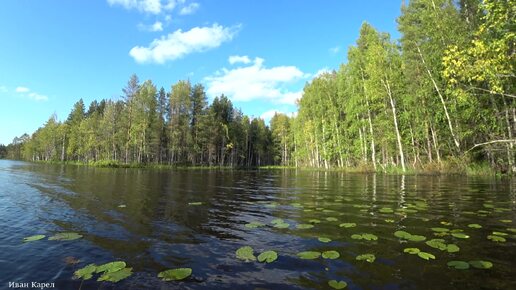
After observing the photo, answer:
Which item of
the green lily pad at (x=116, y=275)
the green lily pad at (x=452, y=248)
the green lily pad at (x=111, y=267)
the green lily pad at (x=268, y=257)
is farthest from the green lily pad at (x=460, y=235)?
the green lily pad at (x=111, y=267)

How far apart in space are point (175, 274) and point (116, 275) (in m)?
1.00

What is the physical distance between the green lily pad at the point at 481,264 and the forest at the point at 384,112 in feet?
35.9

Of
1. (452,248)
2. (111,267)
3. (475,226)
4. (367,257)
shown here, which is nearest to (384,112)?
(475,226)

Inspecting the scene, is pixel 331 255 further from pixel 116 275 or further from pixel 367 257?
pixel 116 275

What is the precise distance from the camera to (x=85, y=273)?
5363mm

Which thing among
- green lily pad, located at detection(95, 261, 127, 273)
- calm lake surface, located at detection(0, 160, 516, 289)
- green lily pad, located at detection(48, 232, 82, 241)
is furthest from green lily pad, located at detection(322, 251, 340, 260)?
green lily pad, located at detection(48, 232, 82, 241)

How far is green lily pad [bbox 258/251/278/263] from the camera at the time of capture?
19.7 feet

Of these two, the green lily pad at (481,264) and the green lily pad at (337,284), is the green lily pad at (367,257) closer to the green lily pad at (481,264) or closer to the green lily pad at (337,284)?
the green lily pad at (337,284)

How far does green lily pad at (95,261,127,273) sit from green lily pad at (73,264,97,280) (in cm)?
8

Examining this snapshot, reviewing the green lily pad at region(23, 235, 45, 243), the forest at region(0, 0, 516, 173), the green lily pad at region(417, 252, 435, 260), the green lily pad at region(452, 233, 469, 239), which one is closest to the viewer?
the green lily pad at region(417, 252, 435, 260)

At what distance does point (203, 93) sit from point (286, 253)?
251ft

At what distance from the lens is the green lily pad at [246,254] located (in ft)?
20.3

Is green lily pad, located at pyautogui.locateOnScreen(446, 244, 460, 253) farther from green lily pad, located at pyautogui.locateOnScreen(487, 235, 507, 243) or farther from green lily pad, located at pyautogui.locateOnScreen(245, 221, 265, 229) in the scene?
green lily pad, located at pyautogui.locateOnScreen(245, 221, 265, 229)

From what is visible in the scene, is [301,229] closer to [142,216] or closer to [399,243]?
[399,243]
